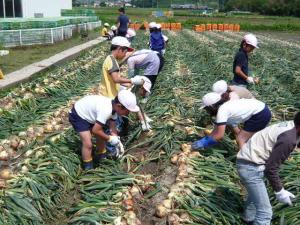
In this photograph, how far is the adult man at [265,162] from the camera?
3.03 m

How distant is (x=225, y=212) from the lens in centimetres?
367

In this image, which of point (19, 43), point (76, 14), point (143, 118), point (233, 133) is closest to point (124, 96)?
point (143, 118)

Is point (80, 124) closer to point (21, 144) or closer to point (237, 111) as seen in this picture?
point (21, 144)

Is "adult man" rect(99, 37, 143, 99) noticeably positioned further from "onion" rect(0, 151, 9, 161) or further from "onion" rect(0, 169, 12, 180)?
"onion" rect(0, 169, 12, 180)

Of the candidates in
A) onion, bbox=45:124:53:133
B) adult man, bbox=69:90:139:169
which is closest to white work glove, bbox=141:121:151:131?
adult man, bbox=69:90:139:169

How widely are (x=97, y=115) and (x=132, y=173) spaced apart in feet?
2.30

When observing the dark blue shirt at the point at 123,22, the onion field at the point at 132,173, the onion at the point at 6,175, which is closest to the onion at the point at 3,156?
the onion field at the point at 132,173

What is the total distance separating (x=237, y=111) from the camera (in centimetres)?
427

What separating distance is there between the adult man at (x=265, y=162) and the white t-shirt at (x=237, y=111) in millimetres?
825

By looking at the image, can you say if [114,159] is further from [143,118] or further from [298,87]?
[298,87]

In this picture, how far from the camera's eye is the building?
72.4 feet

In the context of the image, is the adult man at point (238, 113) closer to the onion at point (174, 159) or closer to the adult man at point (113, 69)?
the onion at point (174, 159)

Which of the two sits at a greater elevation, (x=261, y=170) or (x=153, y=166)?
(x=261, y=170)

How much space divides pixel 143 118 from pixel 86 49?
10.4 meters
